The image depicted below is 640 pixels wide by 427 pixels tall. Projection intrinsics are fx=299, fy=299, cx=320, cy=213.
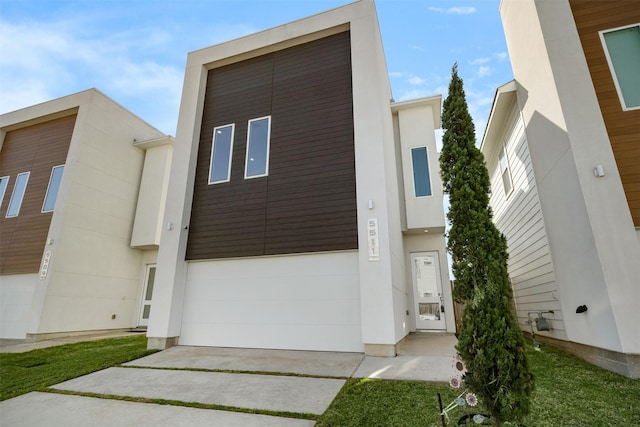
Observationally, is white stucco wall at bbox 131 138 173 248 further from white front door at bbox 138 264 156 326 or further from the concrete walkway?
the concrete walkway

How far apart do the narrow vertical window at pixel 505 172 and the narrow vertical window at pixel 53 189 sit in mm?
13856

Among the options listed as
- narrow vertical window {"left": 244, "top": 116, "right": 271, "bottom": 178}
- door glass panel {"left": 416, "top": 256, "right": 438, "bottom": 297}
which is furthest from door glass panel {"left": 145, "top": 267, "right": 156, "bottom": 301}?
door glass panel {"left": 416, "top": 256, "right": 438, "bottom": 297}

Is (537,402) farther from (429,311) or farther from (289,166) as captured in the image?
(289,166)

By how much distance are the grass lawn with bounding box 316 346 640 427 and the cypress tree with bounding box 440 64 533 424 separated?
0.69 meters

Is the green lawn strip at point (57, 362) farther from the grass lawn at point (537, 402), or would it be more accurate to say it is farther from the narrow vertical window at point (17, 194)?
the narrow vertical window at point (17, 194)

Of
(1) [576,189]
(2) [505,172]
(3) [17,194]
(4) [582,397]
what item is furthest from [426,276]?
(3) [17,194]

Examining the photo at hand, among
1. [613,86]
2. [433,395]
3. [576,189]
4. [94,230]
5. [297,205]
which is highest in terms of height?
[613,86]

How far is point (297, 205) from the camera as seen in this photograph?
6547mm

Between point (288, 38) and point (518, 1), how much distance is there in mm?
5378

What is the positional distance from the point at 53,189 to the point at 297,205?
28.9ft

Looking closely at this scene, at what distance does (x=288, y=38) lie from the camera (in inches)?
302

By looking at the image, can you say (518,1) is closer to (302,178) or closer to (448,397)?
(302,178)

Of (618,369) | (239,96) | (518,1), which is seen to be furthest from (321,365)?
(518,1)

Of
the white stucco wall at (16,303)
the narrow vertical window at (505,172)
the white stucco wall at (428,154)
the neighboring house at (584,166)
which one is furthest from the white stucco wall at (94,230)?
the narrow vertical window at (505,172)
